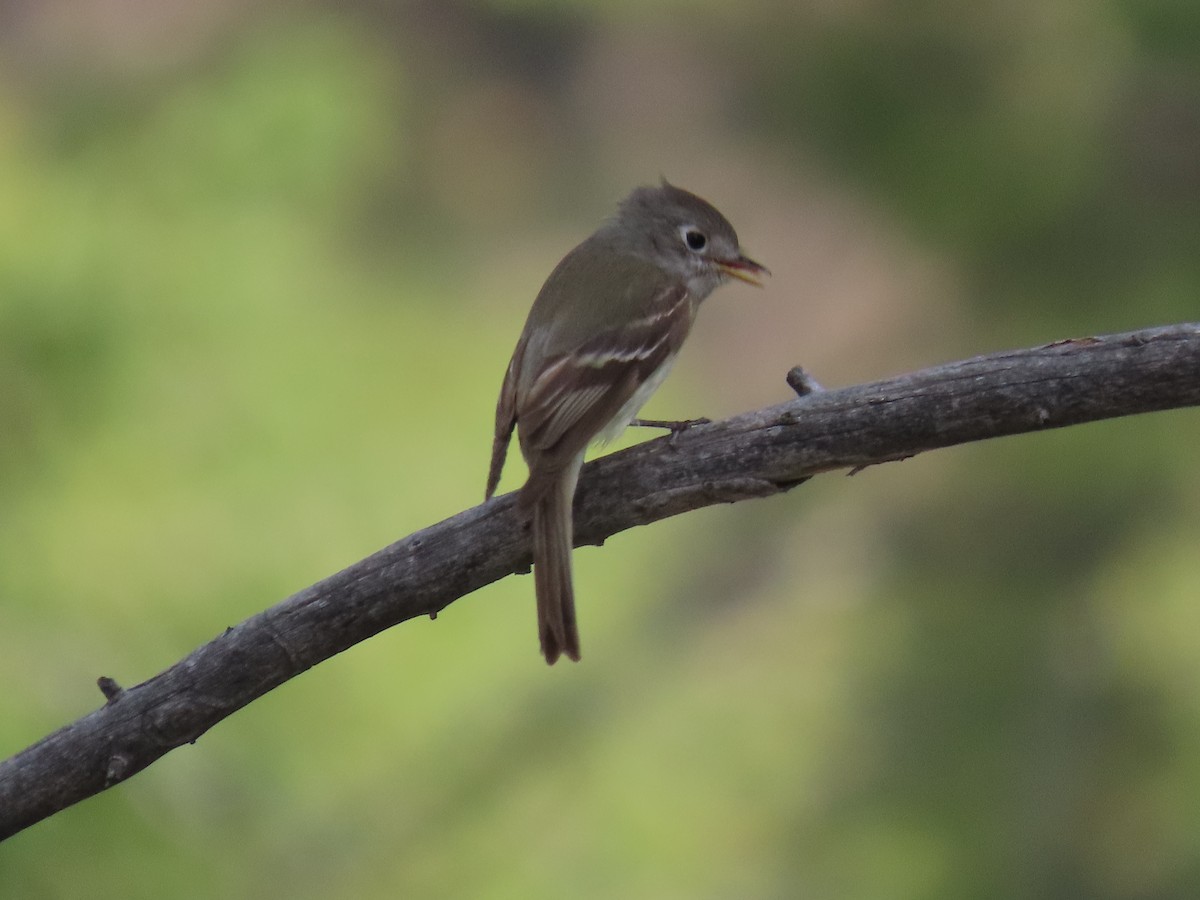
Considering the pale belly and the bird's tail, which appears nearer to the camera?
the bird's tail

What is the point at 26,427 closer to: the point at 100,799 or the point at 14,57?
the point at 100,799

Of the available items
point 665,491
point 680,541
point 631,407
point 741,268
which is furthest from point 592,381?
point 680,541

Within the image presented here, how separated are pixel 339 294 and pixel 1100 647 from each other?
341 cm

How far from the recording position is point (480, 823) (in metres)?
4.43

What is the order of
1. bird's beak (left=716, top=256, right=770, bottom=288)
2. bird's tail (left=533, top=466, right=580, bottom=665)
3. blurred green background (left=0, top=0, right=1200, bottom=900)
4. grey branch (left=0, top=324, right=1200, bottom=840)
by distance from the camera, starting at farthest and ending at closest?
1. bird's beak (left=716, top=256, right=770, bottom=288)
2. blurred green background (left=0, top=0, right=1200, bottom=900)
3. bird's tail (left=533, top=466, right=580, bottom=665)
4. grey branch (left=0, top=324, right=1200, bottom=840)

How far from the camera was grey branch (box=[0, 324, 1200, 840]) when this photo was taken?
2857 millimetres

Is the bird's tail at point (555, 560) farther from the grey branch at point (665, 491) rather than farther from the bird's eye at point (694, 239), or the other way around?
the bird's eye at point (694, 239)

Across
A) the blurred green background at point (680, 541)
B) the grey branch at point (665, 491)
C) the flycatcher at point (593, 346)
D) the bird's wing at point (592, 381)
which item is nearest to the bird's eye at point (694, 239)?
the flycatcher at point (593, 346)

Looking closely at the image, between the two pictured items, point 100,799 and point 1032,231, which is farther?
point 1032,231

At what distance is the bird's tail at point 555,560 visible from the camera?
3.08 m

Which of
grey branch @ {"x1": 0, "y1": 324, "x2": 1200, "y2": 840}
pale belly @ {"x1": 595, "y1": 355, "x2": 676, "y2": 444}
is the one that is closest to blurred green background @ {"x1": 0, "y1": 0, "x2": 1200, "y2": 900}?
grey branch @ {"x1": 0, "y1": 324, "x2": 1200, "y2": 840}

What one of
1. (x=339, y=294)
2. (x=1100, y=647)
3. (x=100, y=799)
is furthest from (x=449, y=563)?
(x=339, y=294)

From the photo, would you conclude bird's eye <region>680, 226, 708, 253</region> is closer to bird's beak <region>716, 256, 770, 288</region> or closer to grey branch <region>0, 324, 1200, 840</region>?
bird's beak <region>716, 256, 770, 288</region>

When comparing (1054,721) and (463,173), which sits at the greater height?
(463,173)
